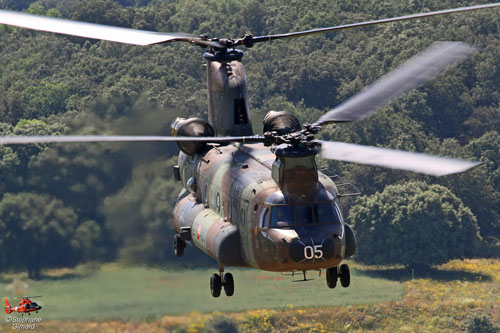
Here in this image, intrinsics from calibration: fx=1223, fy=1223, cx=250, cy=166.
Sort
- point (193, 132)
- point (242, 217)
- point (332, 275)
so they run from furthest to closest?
point (193, 132) < point (332, 275) < point (242, 217)

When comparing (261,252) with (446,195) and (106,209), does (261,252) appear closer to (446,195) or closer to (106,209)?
(106,209)

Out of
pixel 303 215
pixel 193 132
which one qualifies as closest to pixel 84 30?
pixel 193 132

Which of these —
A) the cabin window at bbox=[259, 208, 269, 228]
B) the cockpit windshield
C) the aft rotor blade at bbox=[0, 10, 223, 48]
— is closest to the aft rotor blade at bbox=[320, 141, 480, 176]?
the cockpit windshield

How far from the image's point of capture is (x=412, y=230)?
366 ft

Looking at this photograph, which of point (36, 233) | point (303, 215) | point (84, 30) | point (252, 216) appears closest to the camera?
point (303, 215)

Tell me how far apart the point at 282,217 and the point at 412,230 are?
77.1m

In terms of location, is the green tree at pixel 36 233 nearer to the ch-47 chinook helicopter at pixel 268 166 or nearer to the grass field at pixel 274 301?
the grass field at pixel 274 301

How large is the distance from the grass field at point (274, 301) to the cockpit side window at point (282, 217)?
2730 centimetres

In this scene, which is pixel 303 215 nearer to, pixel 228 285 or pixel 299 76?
pixel 228 285

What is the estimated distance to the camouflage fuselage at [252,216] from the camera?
35.4m

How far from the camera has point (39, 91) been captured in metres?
128

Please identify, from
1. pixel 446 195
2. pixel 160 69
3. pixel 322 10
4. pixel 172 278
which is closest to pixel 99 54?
pixel 160 69

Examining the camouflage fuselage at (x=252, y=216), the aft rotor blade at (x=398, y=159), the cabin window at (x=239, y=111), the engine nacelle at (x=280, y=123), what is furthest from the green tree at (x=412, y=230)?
the aft rotor blade at (x=398, y=159)

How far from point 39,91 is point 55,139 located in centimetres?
9702
